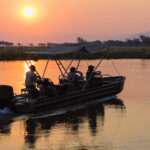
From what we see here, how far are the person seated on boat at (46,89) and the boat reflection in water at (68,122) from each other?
1.20 m

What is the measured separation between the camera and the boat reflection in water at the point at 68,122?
2321cm

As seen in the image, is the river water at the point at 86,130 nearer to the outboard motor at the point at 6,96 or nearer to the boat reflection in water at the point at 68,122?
the boat reflection in water at the point at 68,122

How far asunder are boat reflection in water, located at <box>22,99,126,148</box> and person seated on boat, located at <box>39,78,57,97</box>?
3.94ft

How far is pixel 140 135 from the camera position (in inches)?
878

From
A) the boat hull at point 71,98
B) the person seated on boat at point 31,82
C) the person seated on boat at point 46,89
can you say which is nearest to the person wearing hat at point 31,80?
the person seated on boat at point 31,82

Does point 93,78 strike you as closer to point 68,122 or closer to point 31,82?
point 31,82

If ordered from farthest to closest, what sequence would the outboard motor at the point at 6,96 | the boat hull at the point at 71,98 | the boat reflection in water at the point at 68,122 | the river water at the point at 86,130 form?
the boat hull at the point at 71,98
the outboard motor at the point at 6,96
the boat reflection in water at the point at 68,122
the river water at the point at 86,130

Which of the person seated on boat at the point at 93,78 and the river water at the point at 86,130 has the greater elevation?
the person seated on boat at the point at 93,78

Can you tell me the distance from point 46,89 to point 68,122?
13.0ft

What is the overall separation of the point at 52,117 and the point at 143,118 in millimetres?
3706

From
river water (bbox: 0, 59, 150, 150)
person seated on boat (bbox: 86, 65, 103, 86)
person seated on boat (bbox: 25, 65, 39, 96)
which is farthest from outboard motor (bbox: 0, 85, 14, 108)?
person seated on boat (bbox: 86, 65, 103, 86)

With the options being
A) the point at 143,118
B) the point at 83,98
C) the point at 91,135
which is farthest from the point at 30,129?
the point at 83,98

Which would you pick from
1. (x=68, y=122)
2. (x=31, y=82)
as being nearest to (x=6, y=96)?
(x=31, y=82)

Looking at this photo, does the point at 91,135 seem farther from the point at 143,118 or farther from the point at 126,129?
the point at 143,118
